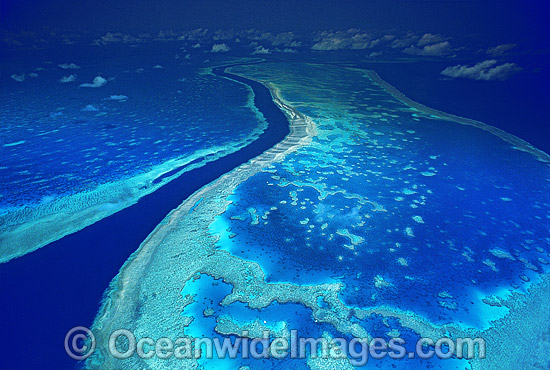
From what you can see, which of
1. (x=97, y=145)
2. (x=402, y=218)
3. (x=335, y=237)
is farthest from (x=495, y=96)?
(x=97, y=145)

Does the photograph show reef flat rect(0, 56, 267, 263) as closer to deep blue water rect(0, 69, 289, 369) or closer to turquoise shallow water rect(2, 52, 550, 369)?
turquoise shallow water rect(2, 52, 550, 369)

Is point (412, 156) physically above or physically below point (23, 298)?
above

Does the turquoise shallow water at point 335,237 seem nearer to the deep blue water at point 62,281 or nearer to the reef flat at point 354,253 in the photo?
the reef flat at point 354,253

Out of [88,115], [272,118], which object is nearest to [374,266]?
[272,118]

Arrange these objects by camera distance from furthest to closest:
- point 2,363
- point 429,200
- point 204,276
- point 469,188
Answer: point 469,188, point 429,200, point 204,276, point 2,363

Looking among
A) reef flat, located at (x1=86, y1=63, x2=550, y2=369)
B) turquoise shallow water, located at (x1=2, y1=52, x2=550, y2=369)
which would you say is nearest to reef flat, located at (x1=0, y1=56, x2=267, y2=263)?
turquoise shallow water, located at (x1=2, y1=52, x2=550, y2=369)

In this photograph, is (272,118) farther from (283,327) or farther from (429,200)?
(283,327)

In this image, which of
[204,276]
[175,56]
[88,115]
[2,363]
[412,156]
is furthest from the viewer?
[175,56]

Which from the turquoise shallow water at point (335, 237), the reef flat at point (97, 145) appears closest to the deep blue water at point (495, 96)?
the turquoise shallow water at point (335, 237)
